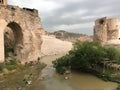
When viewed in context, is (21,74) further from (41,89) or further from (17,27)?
(17,27)

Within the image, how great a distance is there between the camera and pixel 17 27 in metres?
20.7

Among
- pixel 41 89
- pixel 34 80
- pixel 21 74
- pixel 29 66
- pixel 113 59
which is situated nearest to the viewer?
pixel 41 89

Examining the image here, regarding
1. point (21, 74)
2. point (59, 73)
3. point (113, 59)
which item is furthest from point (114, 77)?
point (21, 74)

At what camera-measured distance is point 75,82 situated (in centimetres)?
1594

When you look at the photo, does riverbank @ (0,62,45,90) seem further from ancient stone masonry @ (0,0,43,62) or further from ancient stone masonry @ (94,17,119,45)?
ancient stone masonry @ (94,17,119,45)

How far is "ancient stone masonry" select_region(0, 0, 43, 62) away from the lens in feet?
61.4

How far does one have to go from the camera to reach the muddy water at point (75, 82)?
1436 centimetres

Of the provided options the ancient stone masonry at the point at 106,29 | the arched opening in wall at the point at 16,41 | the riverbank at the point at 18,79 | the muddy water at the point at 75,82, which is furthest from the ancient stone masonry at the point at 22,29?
the ancient stone masonry at the point at 106,29

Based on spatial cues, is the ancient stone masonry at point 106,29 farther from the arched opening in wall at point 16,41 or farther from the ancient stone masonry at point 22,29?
the arched opening in wall at point 16,41

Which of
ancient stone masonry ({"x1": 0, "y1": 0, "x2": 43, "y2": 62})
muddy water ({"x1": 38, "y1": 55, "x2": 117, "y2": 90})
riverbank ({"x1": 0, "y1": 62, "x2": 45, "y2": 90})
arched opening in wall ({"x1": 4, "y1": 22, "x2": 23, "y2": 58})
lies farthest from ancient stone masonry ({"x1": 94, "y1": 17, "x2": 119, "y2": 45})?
riverbank ({"x1": 0, "y1": 62, "x2": 45, "y2": 90})

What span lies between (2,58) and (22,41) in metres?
3.60

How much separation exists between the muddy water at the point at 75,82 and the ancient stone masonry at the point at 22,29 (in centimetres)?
389

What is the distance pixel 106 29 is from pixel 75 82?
2147cm

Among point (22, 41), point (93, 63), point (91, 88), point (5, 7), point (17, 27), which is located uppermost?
point (5, 7)
